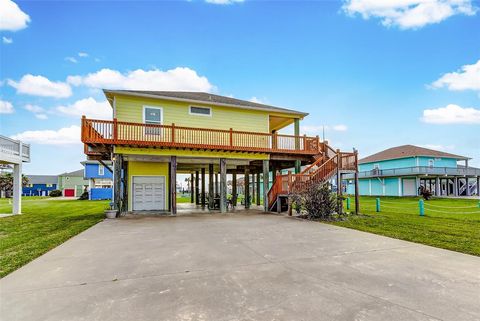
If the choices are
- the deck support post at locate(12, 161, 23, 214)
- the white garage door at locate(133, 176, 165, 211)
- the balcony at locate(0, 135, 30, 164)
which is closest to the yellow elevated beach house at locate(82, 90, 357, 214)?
the white garage door at locate(133, 176, 165, 211)

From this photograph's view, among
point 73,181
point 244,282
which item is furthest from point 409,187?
point 73,181

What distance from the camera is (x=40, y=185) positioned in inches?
2638

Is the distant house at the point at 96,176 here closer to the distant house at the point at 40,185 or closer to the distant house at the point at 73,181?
the distant house at the point at 73,181

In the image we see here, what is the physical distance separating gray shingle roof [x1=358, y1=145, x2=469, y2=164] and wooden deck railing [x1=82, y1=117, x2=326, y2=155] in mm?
27218

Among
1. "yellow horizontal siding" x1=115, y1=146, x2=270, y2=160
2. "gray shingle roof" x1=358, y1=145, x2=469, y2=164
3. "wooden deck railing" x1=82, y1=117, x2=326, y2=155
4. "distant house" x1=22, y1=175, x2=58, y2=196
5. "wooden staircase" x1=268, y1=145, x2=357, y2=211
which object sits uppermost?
"gray shingle roof" x1=358, y1=145, x2=469, y2=164

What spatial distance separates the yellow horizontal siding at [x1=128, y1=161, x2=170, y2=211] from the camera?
49.8 feet

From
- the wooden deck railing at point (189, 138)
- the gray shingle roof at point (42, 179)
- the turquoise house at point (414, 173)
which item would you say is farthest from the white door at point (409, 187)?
the gray shingle roof at point (42, 179)

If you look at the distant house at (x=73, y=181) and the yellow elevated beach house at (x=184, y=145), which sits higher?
the yellow elevated beach house at (x=184, y=145)

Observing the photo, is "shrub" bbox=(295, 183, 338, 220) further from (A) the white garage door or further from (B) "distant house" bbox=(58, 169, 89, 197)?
(B) "distant house" bbox=(58, 169, 89, 197)

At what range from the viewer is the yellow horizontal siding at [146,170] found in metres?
15.2

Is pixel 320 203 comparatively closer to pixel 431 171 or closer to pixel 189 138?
pixel 189 138

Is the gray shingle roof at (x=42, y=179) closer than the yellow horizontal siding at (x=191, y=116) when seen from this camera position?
No

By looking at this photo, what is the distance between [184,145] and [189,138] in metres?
1.32

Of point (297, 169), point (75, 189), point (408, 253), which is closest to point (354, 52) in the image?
point (297, 169)
